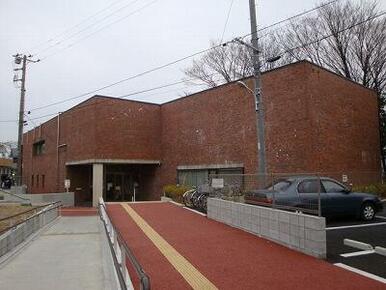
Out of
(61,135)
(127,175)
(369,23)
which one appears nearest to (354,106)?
(369,23)

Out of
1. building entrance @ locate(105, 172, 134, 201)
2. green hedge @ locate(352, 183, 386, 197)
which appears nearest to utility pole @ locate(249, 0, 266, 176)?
green hedge @ locate(352, 183, 386, 197)

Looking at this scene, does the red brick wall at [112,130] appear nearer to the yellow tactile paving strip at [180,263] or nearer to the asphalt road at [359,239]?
the yellow tactile paving strip at [180,263]

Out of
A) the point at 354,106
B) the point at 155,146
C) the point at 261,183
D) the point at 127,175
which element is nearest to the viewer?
the point at 261,183

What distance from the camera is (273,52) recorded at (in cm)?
4128

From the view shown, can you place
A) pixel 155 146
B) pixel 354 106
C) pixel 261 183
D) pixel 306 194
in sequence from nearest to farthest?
pixel 306 194 → pixel 261 183 → pixel 354 106 → pixel 155 146

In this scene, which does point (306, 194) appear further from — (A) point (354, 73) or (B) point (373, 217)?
(A) point (354, 73)

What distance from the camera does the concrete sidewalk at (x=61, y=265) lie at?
29.4ft

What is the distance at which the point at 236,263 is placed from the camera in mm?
9008

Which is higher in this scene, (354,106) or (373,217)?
(354,106)

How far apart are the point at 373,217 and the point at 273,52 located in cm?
2807

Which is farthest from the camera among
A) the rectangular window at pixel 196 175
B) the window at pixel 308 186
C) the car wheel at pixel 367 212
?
the rectangular window at pixel 196 175

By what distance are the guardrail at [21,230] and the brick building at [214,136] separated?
37.8 feet

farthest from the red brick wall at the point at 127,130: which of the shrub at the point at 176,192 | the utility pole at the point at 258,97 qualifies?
the utility pole at the point at 258,97

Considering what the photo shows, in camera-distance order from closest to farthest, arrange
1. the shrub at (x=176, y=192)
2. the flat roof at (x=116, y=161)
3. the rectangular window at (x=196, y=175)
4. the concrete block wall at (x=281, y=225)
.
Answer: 1. the concrete block wall at (x=281, y=225)
2. the shrub at (x=176, y=192)
3. the rectangular window at (x=196, y=175)
4. the flat roof at (x=116, y=161)
